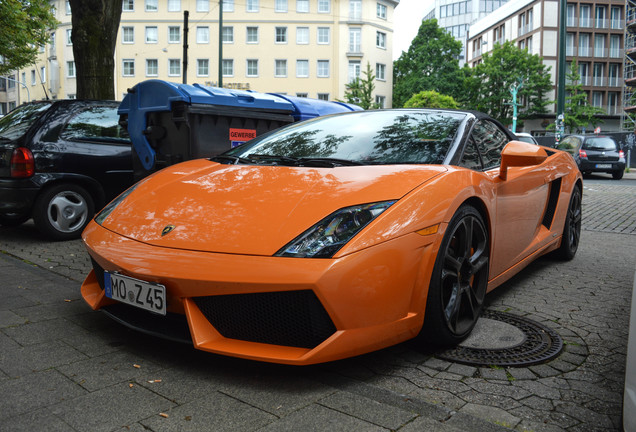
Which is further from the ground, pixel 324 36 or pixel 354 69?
pixel 324 36

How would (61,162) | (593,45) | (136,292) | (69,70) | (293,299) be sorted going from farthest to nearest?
(593,45), (69,70), (61,162), (136,292), (293,299)

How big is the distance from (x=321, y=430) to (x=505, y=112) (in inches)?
2220

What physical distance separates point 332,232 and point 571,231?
11.3 feet

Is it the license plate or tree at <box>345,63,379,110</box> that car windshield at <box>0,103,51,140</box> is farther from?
tree at <box>345,63,379,110</box>

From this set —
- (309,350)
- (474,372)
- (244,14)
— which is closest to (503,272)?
(474,372)

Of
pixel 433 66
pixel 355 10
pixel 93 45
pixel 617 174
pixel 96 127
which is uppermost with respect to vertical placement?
pixel 355 10

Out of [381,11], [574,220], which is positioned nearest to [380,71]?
[381,11]

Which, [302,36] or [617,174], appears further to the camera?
[302,36]

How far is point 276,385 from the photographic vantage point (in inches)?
93.7

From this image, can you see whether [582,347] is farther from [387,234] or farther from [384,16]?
[384,16]

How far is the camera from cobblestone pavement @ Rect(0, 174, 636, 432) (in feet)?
6.83

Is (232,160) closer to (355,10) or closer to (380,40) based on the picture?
(355,10)

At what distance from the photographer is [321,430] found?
2014 millimetres

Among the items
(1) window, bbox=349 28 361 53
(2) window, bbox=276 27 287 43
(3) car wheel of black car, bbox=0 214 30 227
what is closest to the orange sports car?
(3) car wheel of black car, bbox=0 214 30 227
